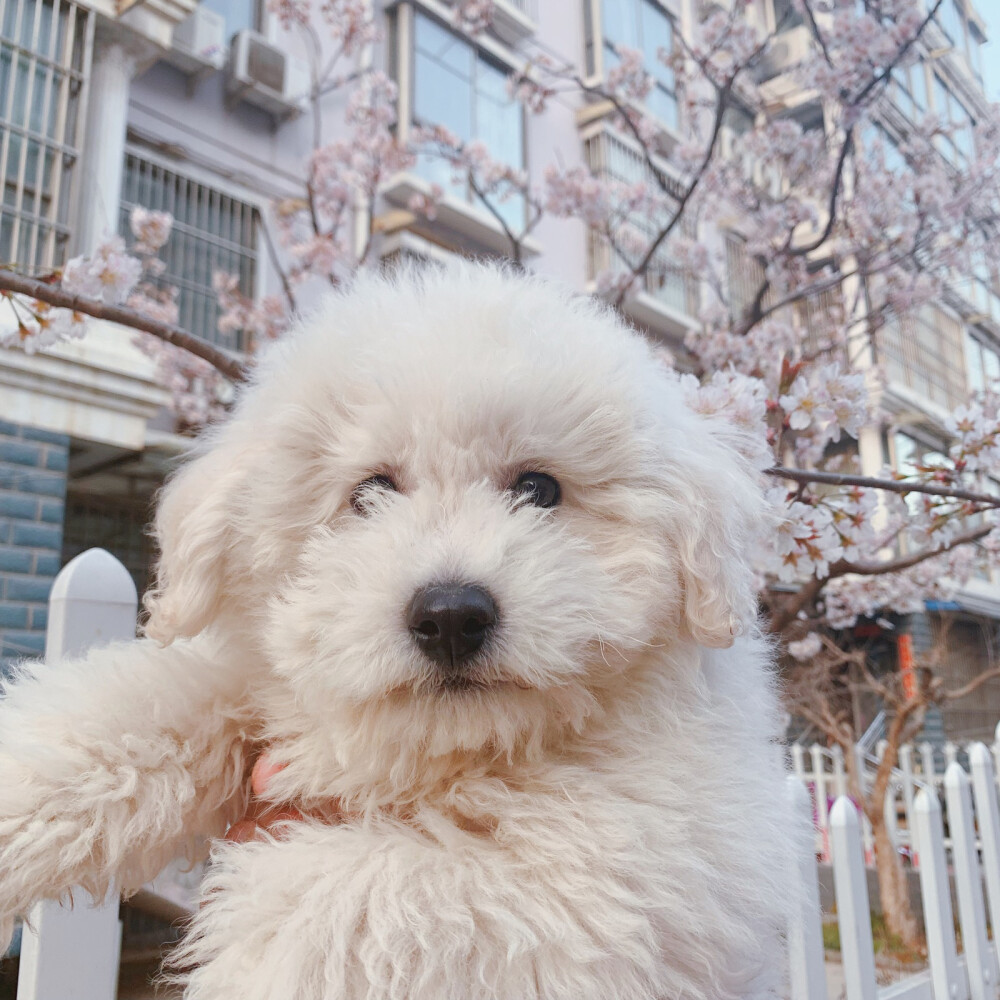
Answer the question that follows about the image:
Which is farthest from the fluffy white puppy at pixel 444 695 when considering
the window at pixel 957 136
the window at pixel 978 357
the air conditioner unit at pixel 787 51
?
the window at pixel 978 357

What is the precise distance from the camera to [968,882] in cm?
352

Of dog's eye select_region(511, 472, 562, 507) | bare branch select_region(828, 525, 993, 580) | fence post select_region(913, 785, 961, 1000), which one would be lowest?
fence post select_region(913, 785, 961, 1000)

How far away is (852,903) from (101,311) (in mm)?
2674

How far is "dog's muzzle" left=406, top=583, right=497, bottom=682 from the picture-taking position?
3.43 ft

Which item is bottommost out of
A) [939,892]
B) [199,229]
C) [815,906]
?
[939,892]

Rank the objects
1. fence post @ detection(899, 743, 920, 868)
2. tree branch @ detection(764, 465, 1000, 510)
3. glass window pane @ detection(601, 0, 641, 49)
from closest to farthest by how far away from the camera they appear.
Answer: tree branch @ detection(764, 465, 1000, 510) → fence post @ detection(899, 743, 920, 868) → glass window pane @ detection(601, 0, 641, 49)

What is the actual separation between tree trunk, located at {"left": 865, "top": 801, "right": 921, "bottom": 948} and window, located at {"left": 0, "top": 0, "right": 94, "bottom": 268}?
6.98 metres

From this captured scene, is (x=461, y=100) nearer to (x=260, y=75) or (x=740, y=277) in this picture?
(x=260, y=75)

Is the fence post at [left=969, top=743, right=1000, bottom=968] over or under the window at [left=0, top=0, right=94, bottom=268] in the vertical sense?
under

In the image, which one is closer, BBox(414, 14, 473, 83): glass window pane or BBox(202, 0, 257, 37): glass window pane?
BBox(202, 0, 257, 37): glass window pane

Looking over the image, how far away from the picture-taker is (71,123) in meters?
6.37

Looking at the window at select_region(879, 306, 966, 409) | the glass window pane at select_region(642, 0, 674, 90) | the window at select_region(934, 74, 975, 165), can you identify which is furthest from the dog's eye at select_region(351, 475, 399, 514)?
the window at select_region(879, 306, 966, 409)

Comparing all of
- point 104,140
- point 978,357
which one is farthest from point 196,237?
point 978,357

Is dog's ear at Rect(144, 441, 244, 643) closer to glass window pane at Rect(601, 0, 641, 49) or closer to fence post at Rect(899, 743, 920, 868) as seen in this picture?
fence post at Rect(899, 743, 920, 868)
